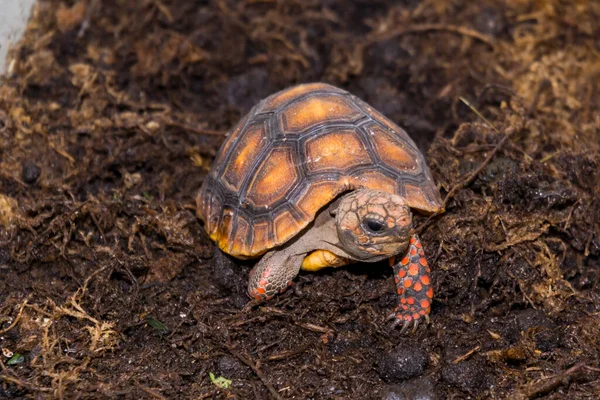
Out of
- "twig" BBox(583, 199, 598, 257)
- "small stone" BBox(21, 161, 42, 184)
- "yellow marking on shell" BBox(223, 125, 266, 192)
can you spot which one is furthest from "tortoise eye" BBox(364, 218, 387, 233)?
"small stone" BBox(21, 161, 42, 184)

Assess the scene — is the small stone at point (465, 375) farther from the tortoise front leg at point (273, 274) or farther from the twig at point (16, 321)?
the twig at point (16, 321)

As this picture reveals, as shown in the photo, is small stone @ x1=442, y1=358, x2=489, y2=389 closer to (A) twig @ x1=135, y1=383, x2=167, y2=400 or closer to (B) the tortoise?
(B) the tortoise

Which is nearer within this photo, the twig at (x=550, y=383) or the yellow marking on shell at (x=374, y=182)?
the twig at (x=550, y=383)

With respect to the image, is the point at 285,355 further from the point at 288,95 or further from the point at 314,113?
the point at 288,95

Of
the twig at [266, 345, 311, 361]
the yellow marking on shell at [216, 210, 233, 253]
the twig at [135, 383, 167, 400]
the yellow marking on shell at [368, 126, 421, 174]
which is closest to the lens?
the twig at [135, 383, 167, 400]

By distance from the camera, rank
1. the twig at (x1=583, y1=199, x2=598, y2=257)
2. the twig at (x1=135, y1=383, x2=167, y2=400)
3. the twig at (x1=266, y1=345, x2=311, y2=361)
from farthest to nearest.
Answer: the twig at (x1=583, y1=199, x2=598, y2=257)
the twig at (x1=266, y1=345, x2=311, y2=361)
the twig at (x1=135, y1=383, x2=167, y2=400)

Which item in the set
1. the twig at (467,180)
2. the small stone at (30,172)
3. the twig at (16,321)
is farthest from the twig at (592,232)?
the small stone at (30,172)

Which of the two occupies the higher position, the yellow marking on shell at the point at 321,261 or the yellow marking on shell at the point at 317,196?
the yellow marking on shell at the point at 317,196
